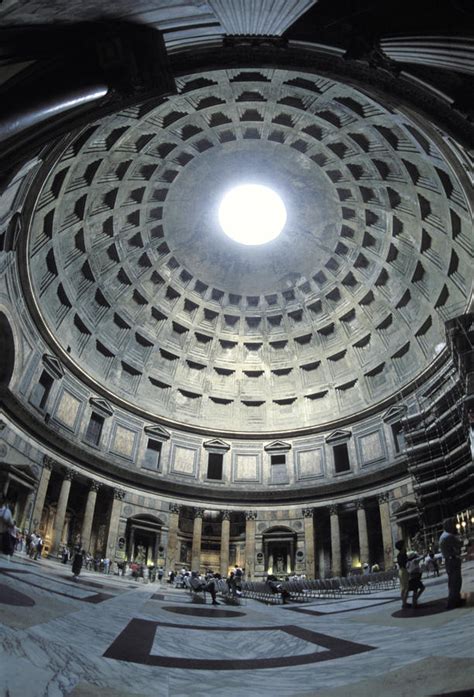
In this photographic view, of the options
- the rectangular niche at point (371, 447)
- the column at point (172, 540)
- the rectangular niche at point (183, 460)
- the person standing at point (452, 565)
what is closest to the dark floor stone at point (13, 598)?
the person standing at point (452, 565)

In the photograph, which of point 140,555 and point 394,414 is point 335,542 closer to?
Answer: point 394,414

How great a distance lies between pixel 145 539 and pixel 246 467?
8.94 metres

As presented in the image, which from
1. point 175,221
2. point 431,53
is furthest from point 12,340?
point 431,53

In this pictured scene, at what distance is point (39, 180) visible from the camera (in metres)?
17.6

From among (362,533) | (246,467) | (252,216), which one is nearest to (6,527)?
(362,533)

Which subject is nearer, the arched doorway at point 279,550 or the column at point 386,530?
the column at point 386,530

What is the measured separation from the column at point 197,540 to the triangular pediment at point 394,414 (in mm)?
14708

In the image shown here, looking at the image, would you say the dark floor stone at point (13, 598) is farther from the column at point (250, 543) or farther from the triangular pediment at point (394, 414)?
the triangular pediment at point (394, 414)

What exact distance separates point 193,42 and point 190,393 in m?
28.2

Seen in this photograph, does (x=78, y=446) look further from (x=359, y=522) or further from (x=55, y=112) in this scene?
(x=55, y=112)

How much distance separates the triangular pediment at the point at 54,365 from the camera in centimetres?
2552

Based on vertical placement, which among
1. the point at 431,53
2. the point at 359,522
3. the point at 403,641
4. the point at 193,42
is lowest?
the point at 403,641

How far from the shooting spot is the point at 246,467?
33156mm

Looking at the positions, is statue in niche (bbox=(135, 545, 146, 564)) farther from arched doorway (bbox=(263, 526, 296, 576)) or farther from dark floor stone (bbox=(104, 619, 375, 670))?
dark floor stone (bbox=(104, 619, 375, 670))
